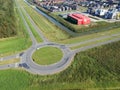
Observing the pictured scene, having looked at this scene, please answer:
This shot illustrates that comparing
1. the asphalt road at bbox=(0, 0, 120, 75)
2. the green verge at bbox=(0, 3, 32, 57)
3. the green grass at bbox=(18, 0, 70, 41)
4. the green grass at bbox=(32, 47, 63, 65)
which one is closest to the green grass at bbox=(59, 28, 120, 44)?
the asphalt road at bbox=(0, 0, 120, 75)

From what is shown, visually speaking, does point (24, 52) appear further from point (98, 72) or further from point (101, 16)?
point (101, 16)

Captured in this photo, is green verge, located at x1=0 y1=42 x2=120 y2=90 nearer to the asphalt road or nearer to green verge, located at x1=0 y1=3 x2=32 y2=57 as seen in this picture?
the asphalt road

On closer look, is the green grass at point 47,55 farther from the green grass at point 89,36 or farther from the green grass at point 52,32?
the green grass at point 52,32

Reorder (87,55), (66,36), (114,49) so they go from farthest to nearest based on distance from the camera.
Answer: (66,36) → (114,49) → (87,55)

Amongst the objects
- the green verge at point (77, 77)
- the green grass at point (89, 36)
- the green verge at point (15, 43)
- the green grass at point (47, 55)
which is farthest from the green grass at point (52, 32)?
the green verge at point (77, 77)

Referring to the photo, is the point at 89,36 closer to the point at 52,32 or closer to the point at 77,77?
the point at 52,32

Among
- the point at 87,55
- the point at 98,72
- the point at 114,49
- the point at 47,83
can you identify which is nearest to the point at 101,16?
the point at 114,49
